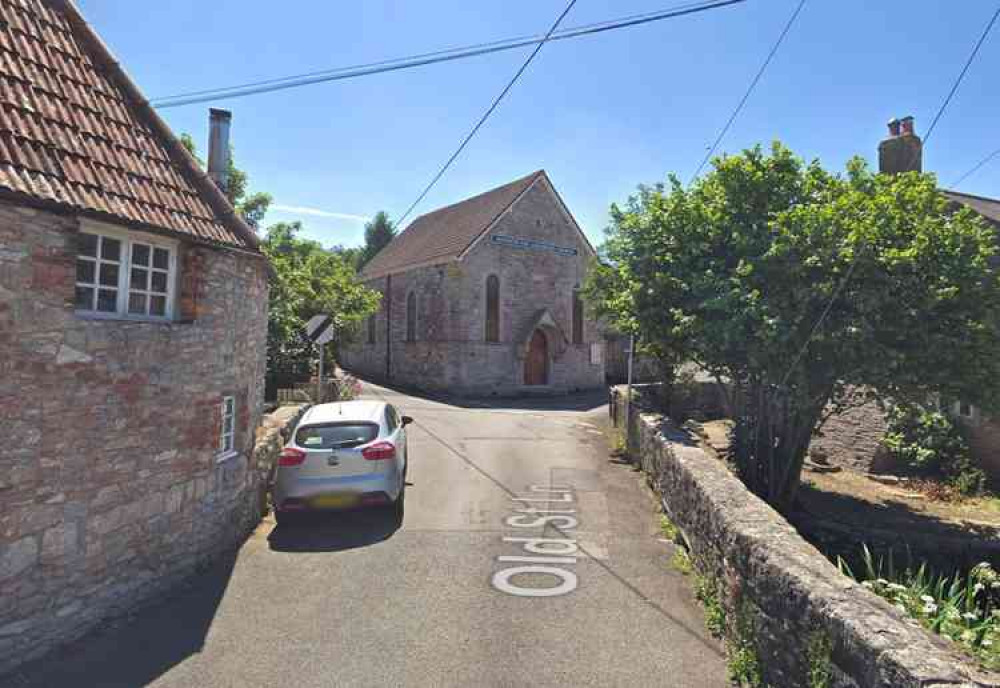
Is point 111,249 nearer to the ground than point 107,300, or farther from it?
farther from it

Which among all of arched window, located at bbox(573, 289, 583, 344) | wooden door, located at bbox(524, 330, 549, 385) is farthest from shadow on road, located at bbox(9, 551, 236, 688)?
arched window, located at bbox(573, 289, 583, 344)

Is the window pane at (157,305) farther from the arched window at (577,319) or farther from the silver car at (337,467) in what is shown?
the arched window at (577,319)

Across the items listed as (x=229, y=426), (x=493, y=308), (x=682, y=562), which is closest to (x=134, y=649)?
(x=229, y=426)

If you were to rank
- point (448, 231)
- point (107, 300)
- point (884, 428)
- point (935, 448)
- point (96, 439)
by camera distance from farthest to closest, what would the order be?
point (448, 231), point (884, 428), point (935, 448), point (107, 300), point (96, 439)

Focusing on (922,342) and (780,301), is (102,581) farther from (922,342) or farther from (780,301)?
(922,342)

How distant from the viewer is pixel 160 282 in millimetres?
6297

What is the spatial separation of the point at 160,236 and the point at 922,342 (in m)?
10.0

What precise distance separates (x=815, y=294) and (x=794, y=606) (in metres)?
5.94

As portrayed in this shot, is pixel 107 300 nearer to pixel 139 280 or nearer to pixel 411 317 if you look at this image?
pixel 139 280

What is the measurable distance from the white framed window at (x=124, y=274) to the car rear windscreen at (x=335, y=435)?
8.99 feet

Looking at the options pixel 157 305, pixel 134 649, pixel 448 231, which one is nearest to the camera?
pixel 134 649

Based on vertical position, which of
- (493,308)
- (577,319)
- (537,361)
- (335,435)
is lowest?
(335,435)

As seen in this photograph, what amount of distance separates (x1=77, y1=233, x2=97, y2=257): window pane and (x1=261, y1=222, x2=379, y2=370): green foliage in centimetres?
979

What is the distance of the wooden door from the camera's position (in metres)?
27.9
